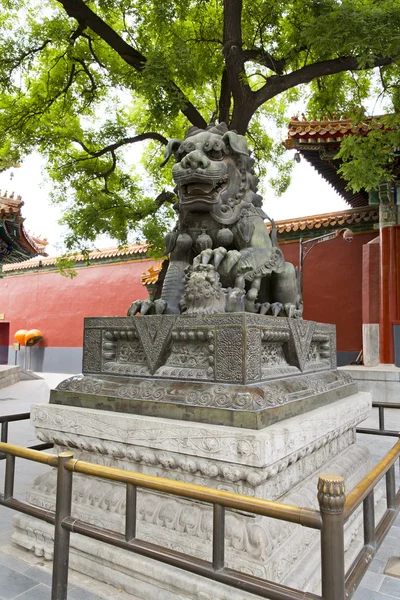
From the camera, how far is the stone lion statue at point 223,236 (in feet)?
8.61

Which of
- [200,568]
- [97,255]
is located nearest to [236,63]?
[200,568]

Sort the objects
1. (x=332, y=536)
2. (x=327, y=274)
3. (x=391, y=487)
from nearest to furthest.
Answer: (x=332, y=536) → (x=391, y=487) → (x=327, y=274)

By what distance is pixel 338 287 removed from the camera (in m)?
10.2

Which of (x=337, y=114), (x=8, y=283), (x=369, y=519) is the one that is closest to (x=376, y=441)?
(x=369, y=519)

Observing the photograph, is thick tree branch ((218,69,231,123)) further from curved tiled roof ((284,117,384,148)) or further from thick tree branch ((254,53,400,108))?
curved tiled roof ((284,117,384,148))

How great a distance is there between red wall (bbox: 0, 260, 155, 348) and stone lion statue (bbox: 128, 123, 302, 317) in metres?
10.6

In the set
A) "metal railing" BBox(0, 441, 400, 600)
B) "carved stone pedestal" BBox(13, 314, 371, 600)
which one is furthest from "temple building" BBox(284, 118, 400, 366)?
"metal railing" BBox(0, 441, 400, 600)

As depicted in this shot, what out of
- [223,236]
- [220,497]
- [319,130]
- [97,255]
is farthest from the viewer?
[97,255]

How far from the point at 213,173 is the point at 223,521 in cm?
193

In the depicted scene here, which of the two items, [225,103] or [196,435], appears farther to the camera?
[225,103]

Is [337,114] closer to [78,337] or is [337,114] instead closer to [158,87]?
[158,87]

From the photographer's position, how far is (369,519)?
5.22ft

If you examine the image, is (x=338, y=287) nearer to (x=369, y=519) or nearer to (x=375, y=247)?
(x=375, y=247)

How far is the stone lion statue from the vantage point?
2625mm
